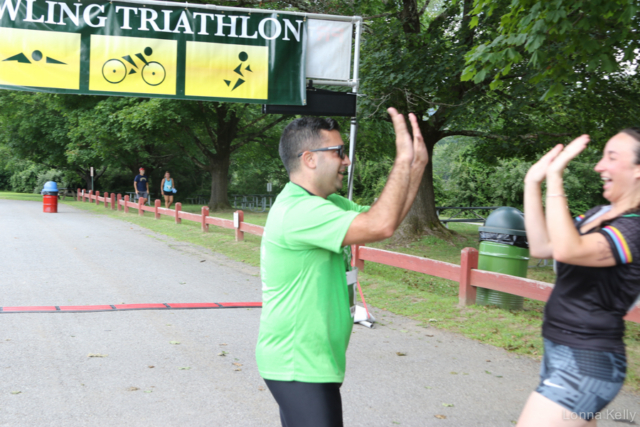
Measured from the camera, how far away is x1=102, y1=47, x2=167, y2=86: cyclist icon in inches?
307

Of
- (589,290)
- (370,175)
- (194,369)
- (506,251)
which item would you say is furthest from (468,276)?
(370,175)

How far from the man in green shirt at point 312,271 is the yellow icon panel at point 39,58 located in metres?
6.46

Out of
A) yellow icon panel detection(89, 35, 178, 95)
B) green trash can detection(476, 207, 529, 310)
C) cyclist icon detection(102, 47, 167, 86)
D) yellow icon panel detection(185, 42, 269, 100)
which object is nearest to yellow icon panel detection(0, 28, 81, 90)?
yellow icon panel detection(89, 35, 178, 95)

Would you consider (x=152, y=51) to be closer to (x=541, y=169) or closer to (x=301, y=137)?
(x=301, y=137)

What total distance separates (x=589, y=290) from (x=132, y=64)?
698 centimetres

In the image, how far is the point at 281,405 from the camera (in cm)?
234

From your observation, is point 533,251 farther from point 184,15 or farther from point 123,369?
point 184,15

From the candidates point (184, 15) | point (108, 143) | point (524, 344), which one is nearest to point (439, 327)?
point (524, 344)

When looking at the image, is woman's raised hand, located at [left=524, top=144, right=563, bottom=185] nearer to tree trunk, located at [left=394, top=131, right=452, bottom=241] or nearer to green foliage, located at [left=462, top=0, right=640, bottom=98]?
green foliage, located at [left=462, top=0, right=640, bottom=98]

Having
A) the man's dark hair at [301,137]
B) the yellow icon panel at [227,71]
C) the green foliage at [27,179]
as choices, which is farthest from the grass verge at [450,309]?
the green foliage at [27,179]

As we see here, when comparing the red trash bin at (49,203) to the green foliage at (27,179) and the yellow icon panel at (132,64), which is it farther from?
the green foliage at (27,179)

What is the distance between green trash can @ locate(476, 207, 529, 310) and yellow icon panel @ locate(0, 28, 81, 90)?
604 centimetres

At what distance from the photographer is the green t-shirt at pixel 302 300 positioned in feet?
7.47

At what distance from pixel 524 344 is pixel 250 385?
10.2 feet
